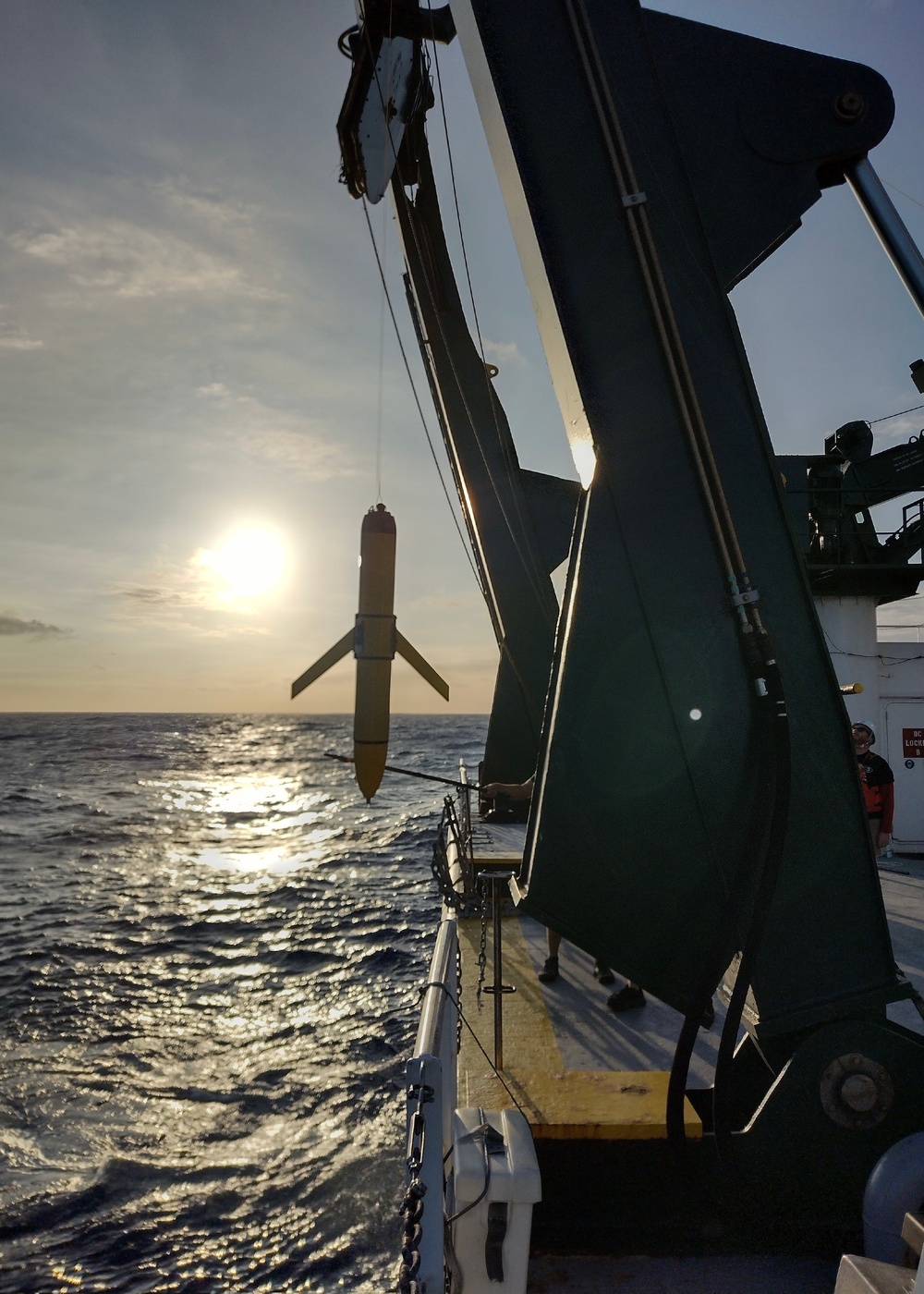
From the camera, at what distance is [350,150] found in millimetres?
10008

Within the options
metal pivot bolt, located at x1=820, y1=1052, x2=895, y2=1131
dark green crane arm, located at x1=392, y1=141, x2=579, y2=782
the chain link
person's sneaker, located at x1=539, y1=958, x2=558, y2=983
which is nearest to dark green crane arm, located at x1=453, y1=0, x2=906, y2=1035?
metal pivot bolt, located at x1=820, y1=1052, x2=895, y2=1131

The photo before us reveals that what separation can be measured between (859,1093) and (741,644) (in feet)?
5.98

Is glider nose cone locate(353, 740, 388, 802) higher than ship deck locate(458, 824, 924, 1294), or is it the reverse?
glider nose cone locate(353, 740, 388, 802)

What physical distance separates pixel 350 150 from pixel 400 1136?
11.6 metres

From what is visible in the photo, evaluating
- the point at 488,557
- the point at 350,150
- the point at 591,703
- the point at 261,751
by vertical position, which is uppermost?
the point at 350,150

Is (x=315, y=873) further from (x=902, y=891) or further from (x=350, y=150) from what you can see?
(x=350, y=150)

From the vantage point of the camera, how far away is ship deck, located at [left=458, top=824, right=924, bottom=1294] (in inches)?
124

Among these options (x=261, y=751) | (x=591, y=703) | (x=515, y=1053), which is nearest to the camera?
(x=591, y=703)

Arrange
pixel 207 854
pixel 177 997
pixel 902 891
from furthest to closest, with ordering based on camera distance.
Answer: pixel 207 854, pixel 177 997, pixel 902 891

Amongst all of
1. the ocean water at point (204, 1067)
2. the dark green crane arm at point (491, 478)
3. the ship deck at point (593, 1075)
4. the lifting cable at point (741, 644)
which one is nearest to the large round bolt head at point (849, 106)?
the lifting cable at point (741, 644)

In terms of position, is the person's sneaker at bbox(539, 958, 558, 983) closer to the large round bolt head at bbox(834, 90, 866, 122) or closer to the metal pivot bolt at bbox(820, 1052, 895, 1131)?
the metal pivot bolt at bbox(820, 1052, 895, 1131)

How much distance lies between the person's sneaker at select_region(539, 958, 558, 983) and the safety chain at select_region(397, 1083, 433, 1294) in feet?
11.3

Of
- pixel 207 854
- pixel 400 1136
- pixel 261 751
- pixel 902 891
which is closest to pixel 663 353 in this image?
pixel 400 1136

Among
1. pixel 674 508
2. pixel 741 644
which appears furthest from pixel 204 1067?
pixel 674 508
